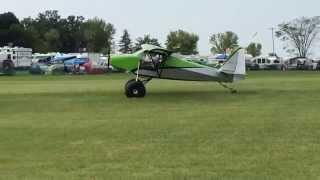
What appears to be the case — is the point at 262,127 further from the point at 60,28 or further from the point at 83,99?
the point at 60,28

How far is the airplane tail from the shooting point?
1094 inches

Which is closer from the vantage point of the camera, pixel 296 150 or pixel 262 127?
pixel 296 150

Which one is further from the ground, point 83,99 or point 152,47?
point 152,47

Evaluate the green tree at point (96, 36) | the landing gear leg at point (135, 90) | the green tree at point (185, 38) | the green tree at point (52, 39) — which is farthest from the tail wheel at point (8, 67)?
the green tree at point (96, 36)

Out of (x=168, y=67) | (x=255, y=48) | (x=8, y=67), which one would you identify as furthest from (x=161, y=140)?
(x=255, y=48)

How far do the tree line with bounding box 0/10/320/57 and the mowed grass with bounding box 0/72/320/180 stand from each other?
9856cm

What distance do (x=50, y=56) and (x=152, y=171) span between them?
8046 centimetres

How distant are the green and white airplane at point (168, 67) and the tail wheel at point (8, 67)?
3873cm

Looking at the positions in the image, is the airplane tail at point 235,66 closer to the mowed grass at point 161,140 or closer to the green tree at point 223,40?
the mowed grass at point 161,140

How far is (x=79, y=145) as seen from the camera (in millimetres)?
12164

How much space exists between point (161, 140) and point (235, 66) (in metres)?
15.8

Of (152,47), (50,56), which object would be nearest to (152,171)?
(152,47)

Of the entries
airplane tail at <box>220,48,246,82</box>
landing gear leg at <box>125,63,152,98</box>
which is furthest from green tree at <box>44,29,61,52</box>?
landing gear leg at <box>125,63,152,98</box>

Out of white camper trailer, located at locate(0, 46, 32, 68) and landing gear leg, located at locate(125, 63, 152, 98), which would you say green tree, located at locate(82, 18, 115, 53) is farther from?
landing gear leg, located at locate(125, 63, 152, 98)
